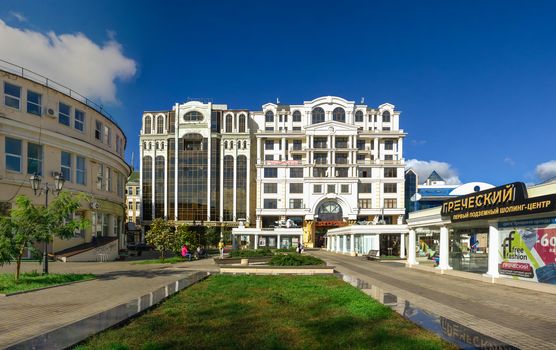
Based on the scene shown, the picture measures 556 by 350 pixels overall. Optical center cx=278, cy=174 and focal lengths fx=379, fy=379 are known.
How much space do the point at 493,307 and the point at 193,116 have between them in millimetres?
74739

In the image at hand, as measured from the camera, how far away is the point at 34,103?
30250 mm

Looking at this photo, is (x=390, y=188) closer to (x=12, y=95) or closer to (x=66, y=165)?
(x=66, y=165)

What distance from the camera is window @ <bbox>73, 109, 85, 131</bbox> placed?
3444cm

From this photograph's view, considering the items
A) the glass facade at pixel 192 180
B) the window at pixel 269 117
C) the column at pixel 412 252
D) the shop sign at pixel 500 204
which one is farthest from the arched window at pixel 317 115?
the shop sign at pixel 500 204

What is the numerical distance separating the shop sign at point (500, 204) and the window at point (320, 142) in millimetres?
55208

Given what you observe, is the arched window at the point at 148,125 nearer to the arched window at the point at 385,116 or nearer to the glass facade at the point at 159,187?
the glass facade at the point at 159,187

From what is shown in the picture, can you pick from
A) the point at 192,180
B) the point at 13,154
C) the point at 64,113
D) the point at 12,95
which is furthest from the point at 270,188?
the point at 12,95

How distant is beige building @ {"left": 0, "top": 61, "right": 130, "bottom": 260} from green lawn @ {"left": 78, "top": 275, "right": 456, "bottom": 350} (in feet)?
67.4

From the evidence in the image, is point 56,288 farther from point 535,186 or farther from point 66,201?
point 535,186

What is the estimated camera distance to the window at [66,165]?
1281 inches

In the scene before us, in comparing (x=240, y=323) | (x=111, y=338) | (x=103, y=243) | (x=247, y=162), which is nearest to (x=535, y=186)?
(x=240, y=323)

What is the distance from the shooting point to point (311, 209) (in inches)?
2835

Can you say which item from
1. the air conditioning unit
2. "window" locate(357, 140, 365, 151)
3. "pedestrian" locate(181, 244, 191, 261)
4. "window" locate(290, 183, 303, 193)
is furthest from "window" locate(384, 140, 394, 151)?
the air conditioning unit

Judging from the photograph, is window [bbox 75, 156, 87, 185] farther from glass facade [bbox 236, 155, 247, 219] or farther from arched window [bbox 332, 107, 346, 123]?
arched window [bbox 332, 107, 346, 123]
